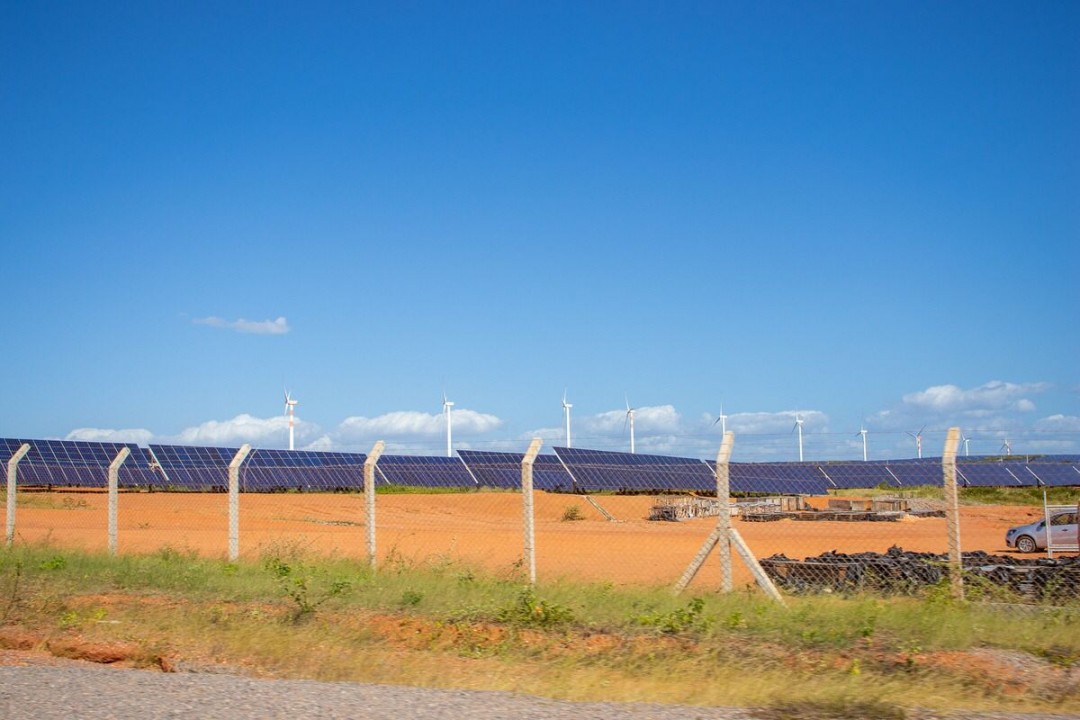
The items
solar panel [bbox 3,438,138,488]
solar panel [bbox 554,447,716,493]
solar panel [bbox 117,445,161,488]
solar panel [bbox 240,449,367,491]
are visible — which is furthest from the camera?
solar panel [bbox 117,445,161,488]

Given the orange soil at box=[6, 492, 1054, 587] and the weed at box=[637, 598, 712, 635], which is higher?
the weed at box=[637, 598, 712, 635]

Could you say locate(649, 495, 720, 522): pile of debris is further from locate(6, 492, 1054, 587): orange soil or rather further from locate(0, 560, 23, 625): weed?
locate(0, 560, 23, 625): weed

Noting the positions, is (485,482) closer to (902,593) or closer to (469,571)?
(469,571)

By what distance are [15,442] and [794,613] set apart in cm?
4420

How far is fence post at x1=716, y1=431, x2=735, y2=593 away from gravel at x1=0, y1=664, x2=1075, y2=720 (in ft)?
12.8

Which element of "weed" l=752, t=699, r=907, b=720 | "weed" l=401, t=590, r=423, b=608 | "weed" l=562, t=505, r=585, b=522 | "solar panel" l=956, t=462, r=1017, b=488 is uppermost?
"solar panel" l=956, t=462, r=1017, b=488

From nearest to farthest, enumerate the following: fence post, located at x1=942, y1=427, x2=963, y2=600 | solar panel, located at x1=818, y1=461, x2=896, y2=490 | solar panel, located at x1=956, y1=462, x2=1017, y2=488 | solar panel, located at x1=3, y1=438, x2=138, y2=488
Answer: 1. fence post, located at x1=942, y1=427, x2=963, y2=600
2. solar panel, located at x1=818, y1=461, x2=896, y2=490
3. solar panel, located at x1=956, y1=462, x2=1017, y2=488
4. solar panel, located at x1=3, y1=438, x2=138, y2=488

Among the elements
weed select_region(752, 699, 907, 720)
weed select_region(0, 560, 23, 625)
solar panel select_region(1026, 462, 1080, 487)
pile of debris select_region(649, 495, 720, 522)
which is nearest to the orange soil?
pile of debris select_region(649, 495, 720, 522)

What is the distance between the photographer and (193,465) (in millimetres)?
46750

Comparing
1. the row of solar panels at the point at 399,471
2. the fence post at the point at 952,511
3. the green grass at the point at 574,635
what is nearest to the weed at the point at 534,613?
the green grass at the point at 574,635

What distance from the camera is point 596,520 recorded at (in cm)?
3959

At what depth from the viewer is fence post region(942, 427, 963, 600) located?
10000 millimetres

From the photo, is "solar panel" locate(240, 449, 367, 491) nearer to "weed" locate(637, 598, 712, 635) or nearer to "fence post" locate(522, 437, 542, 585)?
"fence post" locate(522, 437, 542, 585)

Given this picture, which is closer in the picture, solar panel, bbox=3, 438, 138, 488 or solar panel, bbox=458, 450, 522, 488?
solar panel, bbox=458, 450, 522, 488
